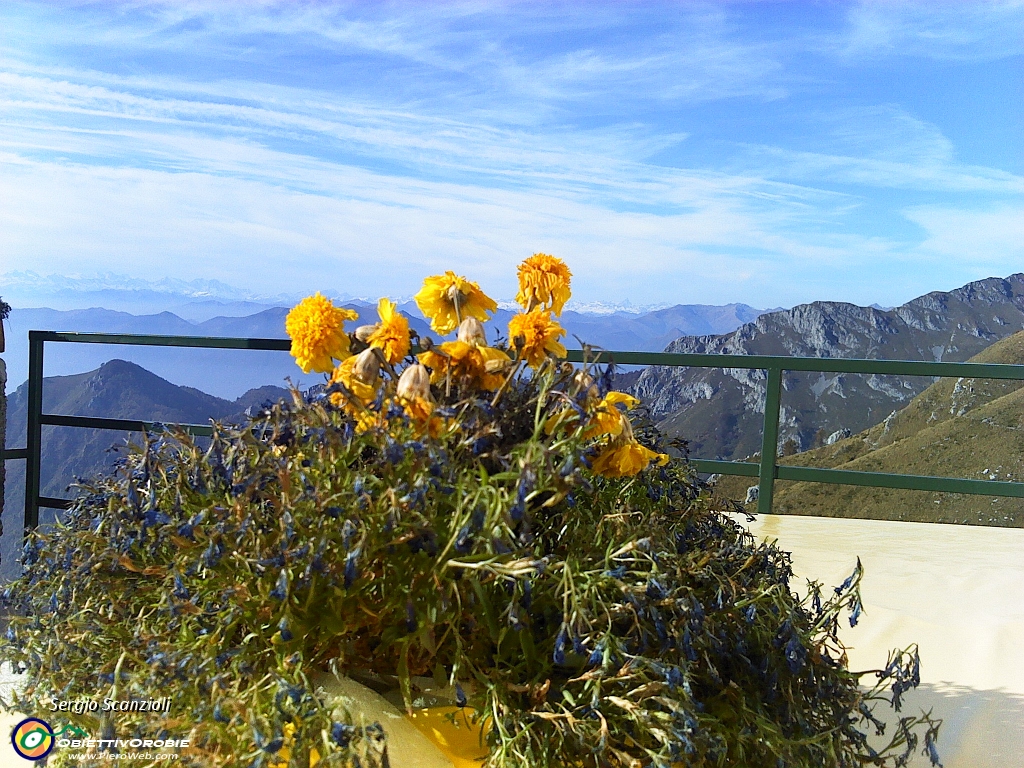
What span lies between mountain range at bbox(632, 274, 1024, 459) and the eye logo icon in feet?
79.4

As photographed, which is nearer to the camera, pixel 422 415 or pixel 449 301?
pixel 422 415

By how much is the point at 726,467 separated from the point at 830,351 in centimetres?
3442

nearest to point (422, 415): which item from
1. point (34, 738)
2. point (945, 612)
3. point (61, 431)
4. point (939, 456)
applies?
point (34, 738)

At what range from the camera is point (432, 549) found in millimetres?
623

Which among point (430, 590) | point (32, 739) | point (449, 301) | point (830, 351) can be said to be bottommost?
point (32, 739)

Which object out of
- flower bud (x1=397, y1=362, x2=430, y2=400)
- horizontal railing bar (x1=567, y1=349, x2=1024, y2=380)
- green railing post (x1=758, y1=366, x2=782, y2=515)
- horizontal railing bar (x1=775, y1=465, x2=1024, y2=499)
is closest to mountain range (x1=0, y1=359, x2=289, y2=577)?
flower bud (x1=397, y1=362, x2=430, y2=400)

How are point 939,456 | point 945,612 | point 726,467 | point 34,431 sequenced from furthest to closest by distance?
point 939,456, point 34,431, point 726,467, point 945,612

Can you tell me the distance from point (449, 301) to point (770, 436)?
11.6ft

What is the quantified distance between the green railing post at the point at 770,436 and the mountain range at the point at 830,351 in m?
20.5

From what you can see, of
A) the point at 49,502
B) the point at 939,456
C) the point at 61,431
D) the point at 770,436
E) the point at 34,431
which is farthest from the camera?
the point at 939,456

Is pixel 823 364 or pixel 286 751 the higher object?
pixel 823 364

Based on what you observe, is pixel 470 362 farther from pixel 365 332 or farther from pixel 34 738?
pixel 34 738

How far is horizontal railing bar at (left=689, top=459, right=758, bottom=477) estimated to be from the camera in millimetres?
3891

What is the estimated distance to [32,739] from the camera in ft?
2.52
